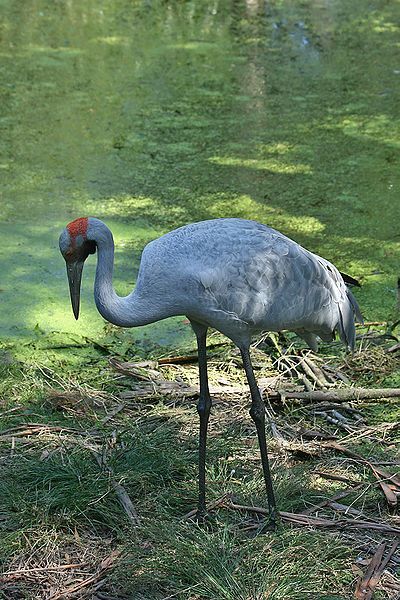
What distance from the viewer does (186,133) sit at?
6.29 metres

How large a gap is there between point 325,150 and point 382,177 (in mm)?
508

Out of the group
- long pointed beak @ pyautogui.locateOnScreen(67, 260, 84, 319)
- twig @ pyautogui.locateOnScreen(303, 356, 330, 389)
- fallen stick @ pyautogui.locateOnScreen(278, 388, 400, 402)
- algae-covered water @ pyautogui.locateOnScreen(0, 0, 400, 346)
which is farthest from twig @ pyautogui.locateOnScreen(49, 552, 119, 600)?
algae-covered water @ pyautogui.locateOnScreen(0, 0, 400, 346)

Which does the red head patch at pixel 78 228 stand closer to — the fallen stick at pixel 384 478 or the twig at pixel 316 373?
the fallen stick at pixel 384 478

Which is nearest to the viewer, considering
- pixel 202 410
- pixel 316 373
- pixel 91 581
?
pixel 91 581

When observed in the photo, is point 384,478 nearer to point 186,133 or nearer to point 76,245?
point 76,245

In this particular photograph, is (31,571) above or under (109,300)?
under

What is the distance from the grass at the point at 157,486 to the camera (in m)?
2.72

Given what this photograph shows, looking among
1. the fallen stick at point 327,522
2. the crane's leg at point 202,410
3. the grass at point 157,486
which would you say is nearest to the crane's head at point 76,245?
the crane's leg at point 202,410

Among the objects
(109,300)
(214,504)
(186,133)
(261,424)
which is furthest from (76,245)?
(186,133)

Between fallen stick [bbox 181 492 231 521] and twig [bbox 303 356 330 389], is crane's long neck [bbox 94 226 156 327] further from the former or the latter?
twig [bbox 303 356 330 389]

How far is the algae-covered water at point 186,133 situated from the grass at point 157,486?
504 mm

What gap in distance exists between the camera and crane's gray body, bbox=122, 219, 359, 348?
2.86 m

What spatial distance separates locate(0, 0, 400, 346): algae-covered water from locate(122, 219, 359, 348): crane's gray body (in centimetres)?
124

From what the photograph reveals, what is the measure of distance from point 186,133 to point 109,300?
3.55 m
